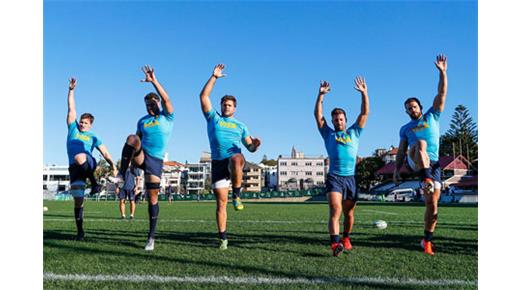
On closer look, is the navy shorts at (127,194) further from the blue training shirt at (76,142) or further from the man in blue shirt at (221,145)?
the man in blue shirt at (221,145)

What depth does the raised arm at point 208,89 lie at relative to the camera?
6461 millimetres

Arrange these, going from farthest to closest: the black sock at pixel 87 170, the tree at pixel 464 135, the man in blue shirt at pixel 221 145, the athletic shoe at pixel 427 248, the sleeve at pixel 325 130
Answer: the tree at pixel 464 135
the black sock at pixel 87 170
the man in blue shirt at pixel 221 145
the sleeve at pixel 325 130
the athletic shoe at pixel 427 248

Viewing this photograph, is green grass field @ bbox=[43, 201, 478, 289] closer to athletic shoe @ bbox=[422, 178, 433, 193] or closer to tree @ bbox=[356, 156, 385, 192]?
athletic shoe @ bbox=[422, 178, 433, 193]

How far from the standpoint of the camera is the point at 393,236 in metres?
7.78

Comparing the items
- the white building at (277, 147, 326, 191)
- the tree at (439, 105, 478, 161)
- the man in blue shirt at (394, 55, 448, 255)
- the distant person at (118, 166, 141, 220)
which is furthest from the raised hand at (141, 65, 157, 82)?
the white building at (277, 147, 326, 191)

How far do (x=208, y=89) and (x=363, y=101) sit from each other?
91.3 inches

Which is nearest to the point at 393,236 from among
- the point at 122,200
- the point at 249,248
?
the point at 249,248

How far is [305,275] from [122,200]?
11.0m

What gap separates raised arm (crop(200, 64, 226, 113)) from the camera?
646cm

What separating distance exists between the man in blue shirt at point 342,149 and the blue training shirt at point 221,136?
1312 millimetres

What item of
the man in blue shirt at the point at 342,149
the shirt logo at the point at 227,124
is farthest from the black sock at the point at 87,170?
the man in blue shirt at the point at 342,149

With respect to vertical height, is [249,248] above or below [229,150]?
below

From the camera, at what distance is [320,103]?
20.1ft
